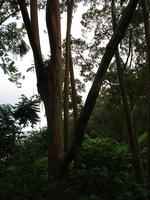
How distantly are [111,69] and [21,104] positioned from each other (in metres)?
13.4

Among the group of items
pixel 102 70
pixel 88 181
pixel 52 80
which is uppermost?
pixel 52 80

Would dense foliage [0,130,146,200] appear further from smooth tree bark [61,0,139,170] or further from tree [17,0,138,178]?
smooth tree bark [61,0,139,170]

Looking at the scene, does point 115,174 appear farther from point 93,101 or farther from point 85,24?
point 85,24

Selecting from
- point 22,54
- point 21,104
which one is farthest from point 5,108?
point 22,54

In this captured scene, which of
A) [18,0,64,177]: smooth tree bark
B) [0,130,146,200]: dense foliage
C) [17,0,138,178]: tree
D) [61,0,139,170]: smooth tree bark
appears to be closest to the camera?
[61,0,139,170]: smooth tree bark

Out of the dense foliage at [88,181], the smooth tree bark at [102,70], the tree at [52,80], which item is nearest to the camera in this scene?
the smooth tree bark at [102,70]

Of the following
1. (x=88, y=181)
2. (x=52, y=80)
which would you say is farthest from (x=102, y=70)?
(x=52, y=80)

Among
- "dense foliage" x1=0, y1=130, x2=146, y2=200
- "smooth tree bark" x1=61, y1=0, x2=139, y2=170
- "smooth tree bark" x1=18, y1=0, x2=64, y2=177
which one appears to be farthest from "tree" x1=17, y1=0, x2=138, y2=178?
"smooth tree bark" x1=61, y1=0, x2=139, y2=170

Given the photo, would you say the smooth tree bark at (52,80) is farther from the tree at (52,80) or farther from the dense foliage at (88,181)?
the dense foliage at (88,181)

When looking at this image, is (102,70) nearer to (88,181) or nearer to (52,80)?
(88,181)

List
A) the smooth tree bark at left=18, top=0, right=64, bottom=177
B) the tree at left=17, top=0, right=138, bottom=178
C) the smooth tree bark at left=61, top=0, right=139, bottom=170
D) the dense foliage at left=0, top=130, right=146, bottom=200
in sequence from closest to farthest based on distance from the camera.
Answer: the smooth tree bark at left=61, top=0, right=139, bottom=170 < the dense foliage at left=0, top=130, right=146, bottom=200 < the tree at left=17, top=0, right=138, bottom=178 < the smooth tree bark at left=18, top=0, right=64, bottom=177

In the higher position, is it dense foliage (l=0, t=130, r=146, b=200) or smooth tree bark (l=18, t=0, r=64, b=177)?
smooth tree bark (l=18, t=0, r=64, b=177)

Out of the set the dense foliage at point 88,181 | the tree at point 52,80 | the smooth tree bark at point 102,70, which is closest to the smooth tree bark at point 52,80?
the tree at point 52,80

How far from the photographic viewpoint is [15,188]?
27.3ft
